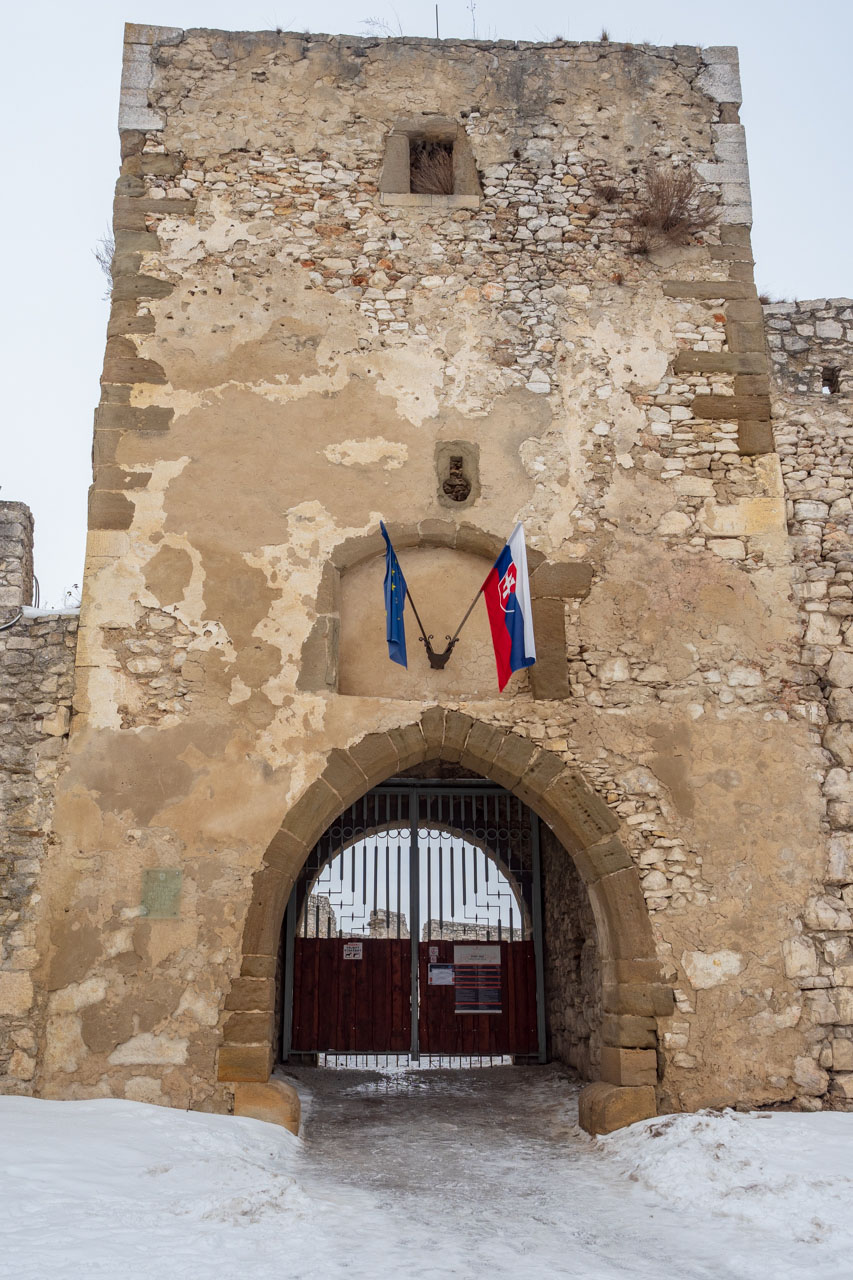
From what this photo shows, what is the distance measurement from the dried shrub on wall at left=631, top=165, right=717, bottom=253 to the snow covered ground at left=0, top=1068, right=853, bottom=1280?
5.67 m

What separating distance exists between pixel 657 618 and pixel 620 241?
2777 millimetres

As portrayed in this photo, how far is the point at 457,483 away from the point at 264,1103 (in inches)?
153

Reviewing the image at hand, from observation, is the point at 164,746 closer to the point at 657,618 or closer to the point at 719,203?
the point at 657,618

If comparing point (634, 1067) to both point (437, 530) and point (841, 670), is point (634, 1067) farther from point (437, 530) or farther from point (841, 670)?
point (437, 530)

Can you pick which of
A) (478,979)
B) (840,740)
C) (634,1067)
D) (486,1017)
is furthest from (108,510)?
(486,1017)

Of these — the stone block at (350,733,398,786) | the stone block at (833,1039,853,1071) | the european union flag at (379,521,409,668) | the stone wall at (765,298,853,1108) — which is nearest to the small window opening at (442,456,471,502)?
the european union flag at (379,521,409,668)

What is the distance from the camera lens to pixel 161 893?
238 inches

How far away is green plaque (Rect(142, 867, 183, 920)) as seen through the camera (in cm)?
602

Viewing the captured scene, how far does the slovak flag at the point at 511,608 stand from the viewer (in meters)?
5.87

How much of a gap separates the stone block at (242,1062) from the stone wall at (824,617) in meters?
3.01

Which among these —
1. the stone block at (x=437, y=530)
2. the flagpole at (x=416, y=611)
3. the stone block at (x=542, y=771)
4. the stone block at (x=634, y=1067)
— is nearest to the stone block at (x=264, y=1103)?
the stone block at (x=634, y=1067)

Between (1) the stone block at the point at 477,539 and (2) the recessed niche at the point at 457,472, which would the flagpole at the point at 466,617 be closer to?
(1) the stone block at the point at 477,539

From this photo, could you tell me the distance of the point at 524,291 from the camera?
738 centimetres

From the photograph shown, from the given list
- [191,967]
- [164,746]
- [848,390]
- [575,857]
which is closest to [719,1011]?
[575,857]
